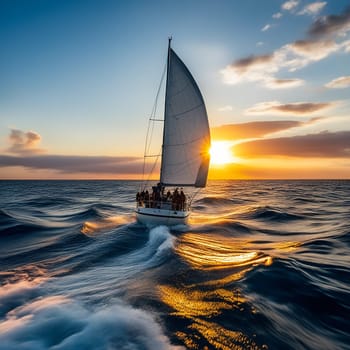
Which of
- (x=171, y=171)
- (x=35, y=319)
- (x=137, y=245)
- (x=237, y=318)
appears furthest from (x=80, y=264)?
(x=171, y=171)

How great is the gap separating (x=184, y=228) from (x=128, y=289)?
13.7 meters

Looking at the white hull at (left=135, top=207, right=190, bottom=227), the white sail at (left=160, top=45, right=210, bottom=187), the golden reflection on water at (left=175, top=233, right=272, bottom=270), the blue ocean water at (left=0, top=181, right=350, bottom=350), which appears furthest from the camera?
the white sail at (left=160, top=45, right=210, bottom=187)

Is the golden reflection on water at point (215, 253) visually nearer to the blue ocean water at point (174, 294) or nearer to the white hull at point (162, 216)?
the blue ocean water at point (174, 294)

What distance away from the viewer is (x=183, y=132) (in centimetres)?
2517

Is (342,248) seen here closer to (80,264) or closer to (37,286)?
(80,264)

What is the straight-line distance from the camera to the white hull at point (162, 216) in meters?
23.2

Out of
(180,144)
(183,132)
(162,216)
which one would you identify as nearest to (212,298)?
(162,216)

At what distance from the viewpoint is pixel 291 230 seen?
25438 mm

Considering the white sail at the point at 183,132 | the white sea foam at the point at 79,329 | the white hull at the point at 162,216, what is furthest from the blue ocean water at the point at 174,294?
the white sail at the point at 183,132

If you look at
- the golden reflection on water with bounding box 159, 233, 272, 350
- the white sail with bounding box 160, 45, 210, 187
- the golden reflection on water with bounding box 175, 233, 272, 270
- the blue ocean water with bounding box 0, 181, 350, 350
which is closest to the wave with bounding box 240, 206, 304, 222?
the white sail with bounding box 160, 45, 210, 187

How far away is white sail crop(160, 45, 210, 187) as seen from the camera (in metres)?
24.7

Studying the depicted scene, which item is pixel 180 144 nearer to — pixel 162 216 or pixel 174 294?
pixel 162 216

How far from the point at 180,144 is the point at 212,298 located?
1729cm

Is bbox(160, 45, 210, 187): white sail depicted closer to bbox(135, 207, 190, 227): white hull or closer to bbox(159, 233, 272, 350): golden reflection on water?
bbox(135, 207, 190, 227): white hull
